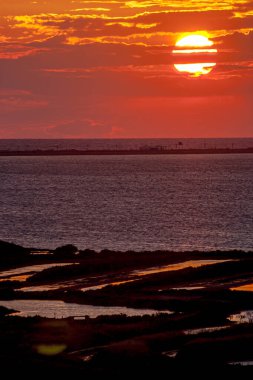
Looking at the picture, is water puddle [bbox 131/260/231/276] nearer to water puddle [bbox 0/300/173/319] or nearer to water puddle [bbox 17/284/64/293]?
water puddle [bbox 17/284/64/293]

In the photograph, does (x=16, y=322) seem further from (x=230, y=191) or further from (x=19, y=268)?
(x=230, y=191)

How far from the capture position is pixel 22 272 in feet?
232

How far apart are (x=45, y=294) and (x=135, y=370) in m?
20.4

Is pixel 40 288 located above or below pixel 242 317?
above

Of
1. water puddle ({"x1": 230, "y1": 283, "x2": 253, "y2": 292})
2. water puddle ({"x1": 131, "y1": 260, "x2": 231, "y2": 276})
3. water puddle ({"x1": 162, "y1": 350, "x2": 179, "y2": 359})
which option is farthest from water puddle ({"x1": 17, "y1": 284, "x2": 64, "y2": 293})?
water puddle ({"x1": 162, "y1": 350, "x2": 179, "y2": 359})

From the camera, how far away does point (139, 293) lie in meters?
59.0

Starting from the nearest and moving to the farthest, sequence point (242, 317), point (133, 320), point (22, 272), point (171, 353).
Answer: point (171, 353), point (133, 320), point (242, 317), point (22, 272)

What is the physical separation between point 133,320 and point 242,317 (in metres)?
5.36

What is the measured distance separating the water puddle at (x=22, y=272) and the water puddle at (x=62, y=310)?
922cm

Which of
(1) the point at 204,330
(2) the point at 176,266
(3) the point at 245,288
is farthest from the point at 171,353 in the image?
(2) the point at 176,266

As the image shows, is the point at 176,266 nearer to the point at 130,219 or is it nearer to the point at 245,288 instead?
the point at 245,288

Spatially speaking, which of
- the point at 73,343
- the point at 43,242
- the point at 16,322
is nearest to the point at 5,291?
the point at 16,322

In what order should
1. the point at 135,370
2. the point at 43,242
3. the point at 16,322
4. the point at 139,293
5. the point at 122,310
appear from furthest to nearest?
the point at 43,242 → the point at 139,293 → the point at 122,310 → the point at 16,322 → the point at 135,370

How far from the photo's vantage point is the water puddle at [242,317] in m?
51.0
